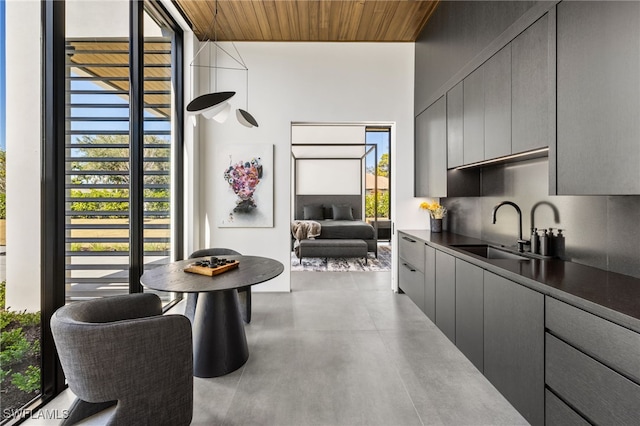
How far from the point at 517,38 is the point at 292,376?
2.76m

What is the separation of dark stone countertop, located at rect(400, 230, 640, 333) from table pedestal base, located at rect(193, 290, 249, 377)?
1811mm

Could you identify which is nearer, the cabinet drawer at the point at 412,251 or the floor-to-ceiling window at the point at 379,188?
the cabinet drawer at the point at 412,251

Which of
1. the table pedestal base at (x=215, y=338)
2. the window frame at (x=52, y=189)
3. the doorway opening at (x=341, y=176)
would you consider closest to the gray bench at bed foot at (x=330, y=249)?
the doorway opening at (x=341, y=176)

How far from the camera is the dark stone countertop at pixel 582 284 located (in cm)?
111

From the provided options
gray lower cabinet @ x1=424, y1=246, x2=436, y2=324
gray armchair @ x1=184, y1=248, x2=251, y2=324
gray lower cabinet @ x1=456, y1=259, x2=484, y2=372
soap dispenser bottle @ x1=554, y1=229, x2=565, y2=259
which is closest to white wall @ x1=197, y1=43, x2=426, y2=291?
gray armchair @ x1=184, y1=248, x2=251, y2=324

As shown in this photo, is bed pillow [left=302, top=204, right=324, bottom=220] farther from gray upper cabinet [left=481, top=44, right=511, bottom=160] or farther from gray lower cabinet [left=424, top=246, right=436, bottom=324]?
gray upper cabinet [left=481, top=44, right=511, bottom=160]

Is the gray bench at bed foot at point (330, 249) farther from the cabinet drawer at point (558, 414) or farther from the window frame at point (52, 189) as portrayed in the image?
the cabinet drawer at point (558, 414)

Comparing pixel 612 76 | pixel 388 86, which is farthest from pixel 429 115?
pixel 612 76

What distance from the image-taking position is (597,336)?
3.82 feet

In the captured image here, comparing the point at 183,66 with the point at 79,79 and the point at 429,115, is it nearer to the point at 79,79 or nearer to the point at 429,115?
the point at 79,79

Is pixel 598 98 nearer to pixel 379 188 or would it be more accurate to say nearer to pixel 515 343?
pixel 515 343

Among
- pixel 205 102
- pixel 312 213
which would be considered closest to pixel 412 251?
pixel 205 102

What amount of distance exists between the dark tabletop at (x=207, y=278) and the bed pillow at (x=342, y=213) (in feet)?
17.7

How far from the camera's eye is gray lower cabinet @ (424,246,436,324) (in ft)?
9.36
